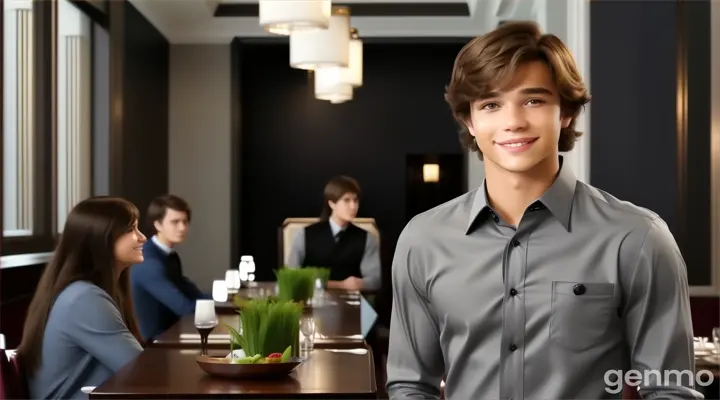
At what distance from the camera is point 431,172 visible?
11.2 meters

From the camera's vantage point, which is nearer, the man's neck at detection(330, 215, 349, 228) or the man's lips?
the man's lips

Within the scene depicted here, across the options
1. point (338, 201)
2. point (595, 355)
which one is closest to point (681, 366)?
point (595, 355)

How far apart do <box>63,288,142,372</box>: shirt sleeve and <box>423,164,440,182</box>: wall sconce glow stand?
810 cm

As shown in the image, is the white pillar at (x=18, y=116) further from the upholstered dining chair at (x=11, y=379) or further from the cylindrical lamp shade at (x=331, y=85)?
the upholstered dining chair at (x=11, y=379)

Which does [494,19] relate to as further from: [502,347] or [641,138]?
[502,347]

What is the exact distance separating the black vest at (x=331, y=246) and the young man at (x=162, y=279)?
1.51m

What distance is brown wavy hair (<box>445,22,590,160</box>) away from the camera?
1506mm

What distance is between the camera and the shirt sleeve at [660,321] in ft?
4.66

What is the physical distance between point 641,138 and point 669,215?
425 mm

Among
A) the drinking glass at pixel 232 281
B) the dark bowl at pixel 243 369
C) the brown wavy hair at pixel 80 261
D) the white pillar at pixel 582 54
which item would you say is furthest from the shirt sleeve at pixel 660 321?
the drinking glass at pixel 232 281

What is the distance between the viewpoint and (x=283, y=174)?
36.8 feet

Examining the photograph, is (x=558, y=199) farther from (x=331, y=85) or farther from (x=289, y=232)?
(x=289, y=232)

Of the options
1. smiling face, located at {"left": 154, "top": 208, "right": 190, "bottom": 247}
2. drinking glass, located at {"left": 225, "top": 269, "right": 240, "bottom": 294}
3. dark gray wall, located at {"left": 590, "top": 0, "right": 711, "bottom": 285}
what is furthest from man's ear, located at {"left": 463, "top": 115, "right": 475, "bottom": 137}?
drinking glass, located at {"left": 225, "top": 269, "right": 240, "bottom": 294}

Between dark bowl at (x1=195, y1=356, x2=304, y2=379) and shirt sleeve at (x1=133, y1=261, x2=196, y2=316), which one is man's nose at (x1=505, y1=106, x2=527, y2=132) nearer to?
dark bowl at (x1=195, y1=356, x2=304, y2=379)
